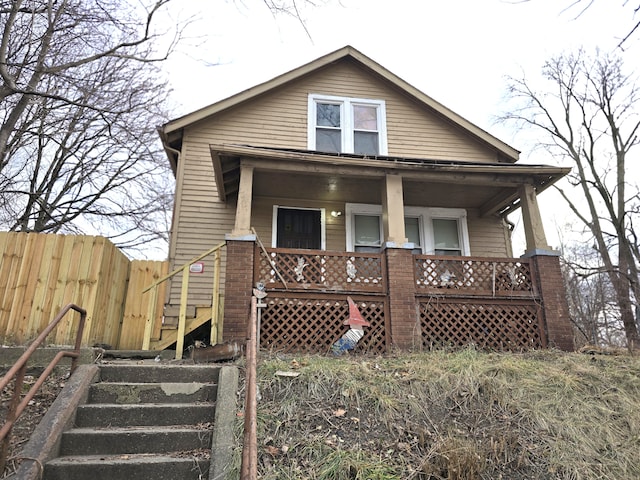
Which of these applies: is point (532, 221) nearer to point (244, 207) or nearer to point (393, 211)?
point (393, 211)

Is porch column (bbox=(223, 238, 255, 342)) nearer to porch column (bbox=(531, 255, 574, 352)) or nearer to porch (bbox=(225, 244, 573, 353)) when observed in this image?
porch (bbox=(225, 244, 573, 353))

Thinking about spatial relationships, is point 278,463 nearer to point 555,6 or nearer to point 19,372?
point 19,372

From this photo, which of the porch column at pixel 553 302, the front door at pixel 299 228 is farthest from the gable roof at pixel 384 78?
the porch column at pixel 553 302

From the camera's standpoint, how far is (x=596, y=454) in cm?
431

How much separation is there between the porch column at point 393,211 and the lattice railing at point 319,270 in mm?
445

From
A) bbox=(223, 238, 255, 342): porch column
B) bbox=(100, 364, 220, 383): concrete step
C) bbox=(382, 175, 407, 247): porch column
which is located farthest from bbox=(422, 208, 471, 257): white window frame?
bbox=(100, 364, 220, 383): concrete step

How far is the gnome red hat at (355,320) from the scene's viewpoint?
738cm

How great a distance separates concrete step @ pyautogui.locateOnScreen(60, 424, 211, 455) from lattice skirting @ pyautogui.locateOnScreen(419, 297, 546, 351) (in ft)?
15.5

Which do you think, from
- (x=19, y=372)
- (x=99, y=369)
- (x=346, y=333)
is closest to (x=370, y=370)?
(x=346, y=333)

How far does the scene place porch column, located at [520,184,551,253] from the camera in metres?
8.37

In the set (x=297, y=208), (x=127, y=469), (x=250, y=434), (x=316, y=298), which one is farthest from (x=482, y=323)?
(x=127, y=469)

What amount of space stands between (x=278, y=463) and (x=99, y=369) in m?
2.59

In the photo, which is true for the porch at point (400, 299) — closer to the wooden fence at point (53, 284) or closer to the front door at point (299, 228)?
the front door at point (299, 228)

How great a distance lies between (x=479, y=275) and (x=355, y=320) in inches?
107
